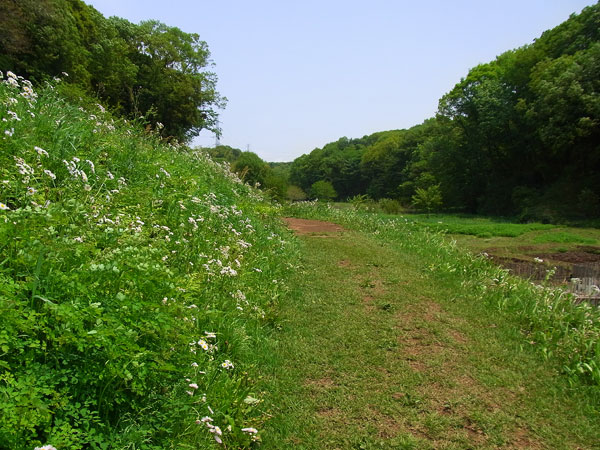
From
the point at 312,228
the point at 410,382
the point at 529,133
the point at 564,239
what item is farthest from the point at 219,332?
the point at 529,133

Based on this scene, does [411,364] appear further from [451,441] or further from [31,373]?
[31,373]

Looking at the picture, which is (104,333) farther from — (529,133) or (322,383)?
(529,133)

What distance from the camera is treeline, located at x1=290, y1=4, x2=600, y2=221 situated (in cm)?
2467

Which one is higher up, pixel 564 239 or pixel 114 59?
pixel 114 59

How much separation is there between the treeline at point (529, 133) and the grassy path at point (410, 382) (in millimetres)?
24363

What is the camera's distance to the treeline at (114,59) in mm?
12602

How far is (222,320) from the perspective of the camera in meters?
3.44

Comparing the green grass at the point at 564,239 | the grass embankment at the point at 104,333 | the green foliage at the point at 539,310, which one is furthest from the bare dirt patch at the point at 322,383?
the green grass at the point at 564,239

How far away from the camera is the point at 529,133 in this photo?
31.2 meters

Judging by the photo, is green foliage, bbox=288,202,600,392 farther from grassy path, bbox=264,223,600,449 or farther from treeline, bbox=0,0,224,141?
treeline, bbox=0,0,224,141

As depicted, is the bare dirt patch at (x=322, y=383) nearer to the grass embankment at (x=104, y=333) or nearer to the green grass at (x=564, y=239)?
the grass embankment at (x=104, y=333)

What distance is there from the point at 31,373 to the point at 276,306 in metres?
3.40

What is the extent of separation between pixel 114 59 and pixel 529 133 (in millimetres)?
29269

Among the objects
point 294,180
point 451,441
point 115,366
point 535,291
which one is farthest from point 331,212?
point 294,180
